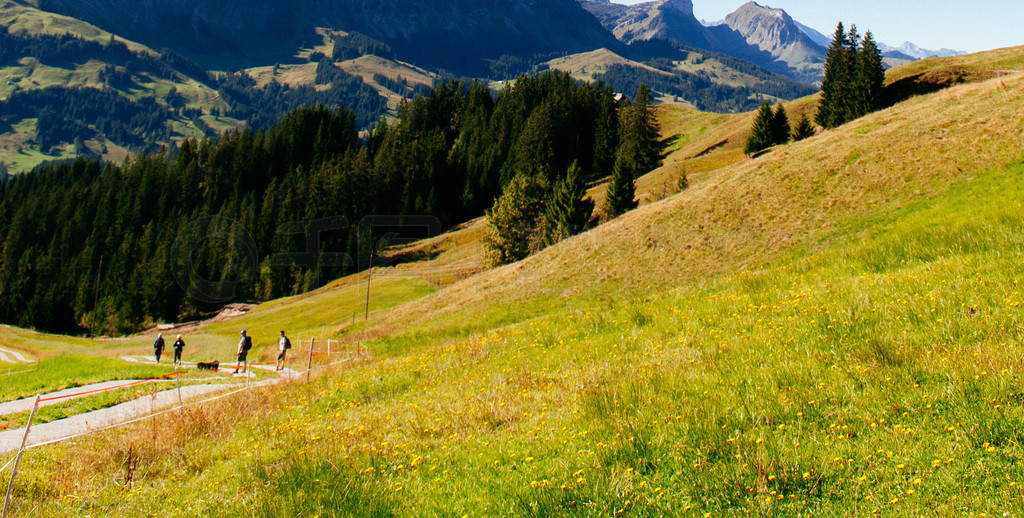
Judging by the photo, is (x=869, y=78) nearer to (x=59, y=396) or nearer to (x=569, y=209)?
(x=569, y=209)

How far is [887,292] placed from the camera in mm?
9664

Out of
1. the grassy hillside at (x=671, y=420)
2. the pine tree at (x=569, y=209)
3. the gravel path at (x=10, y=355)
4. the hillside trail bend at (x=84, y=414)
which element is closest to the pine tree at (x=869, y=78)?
the pine tree at (x=569, y=209)

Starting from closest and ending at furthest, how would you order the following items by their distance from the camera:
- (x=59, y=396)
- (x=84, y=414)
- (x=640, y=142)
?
(x=84, y=414) → (x=59, y=396) → (x=640, y=142)

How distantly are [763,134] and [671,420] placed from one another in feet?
275

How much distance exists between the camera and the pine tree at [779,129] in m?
79.3

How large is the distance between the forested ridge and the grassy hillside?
99.0 m

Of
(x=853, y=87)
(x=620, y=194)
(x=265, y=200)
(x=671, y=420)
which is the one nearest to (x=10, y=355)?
(x=671, y=420)

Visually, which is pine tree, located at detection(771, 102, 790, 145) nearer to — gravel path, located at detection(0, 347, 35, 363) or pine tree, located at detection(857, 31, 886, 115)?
pine tree, located at detection(857, 31, 886, 115)

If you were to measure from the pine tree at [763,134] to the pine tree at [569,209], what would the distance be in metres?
26.8

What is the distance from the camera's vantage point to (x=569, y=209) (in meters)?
72.5

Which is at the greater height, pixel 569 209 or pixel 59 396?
pixel 569 209

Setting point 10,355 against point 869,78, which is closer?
point 10,355

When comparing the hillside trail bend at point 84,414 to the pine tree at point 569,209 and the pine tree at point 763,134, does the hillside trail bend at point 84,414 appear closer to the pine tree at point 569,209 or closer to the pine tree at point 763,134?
the pine tree at point 569,209

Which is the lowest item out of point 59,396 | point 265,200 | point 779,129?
point 59,396
